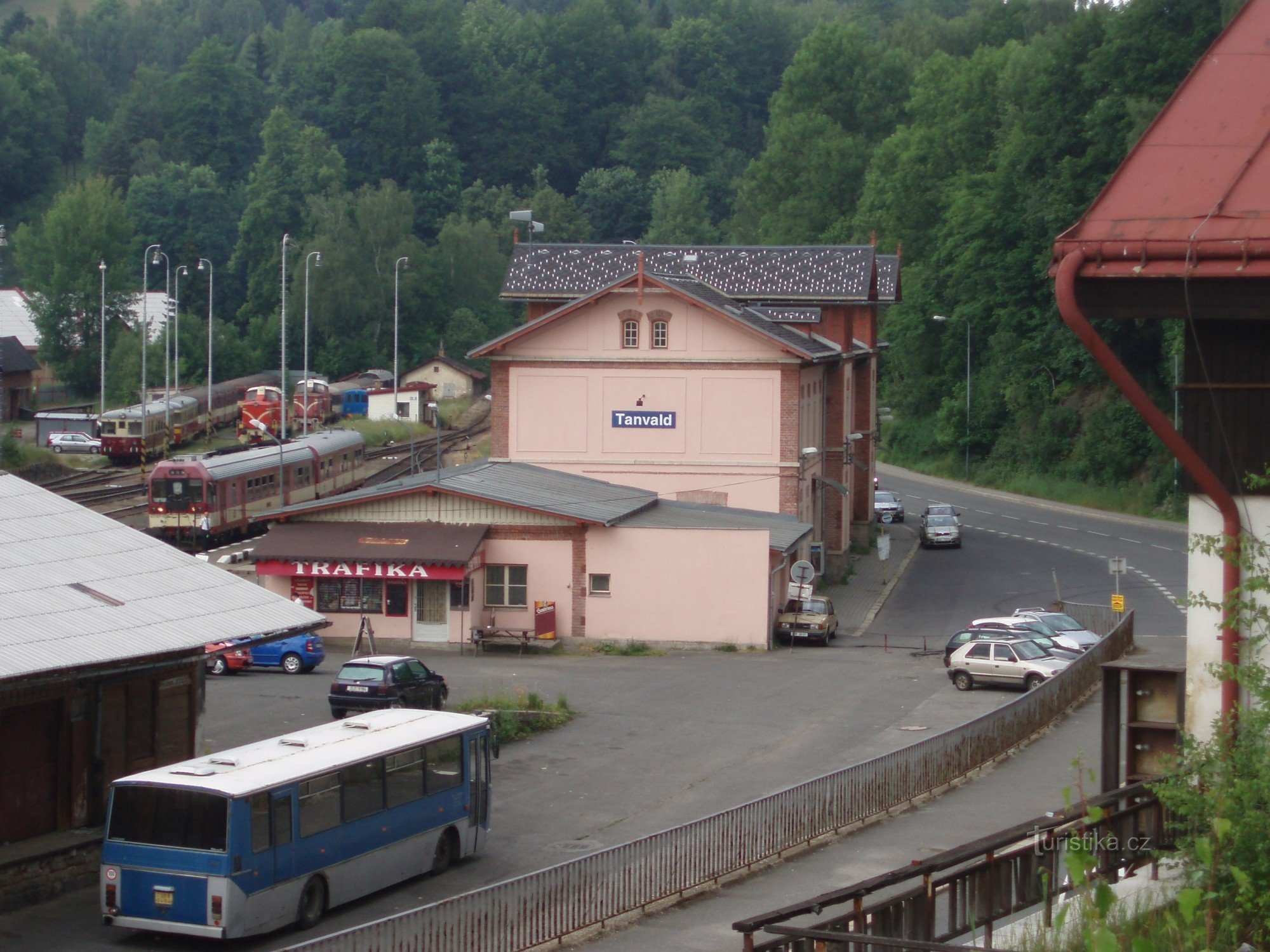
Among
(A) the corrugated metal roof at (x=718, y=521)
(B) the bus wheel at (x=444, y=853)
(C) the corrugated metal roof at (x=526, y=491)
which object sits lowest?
(B) the bus wheel at (x=444, y=853)

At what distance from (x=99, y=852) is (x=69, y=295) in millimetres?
91082

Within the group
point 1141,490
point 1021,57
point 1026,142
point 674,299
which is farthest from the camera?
point 1021,57

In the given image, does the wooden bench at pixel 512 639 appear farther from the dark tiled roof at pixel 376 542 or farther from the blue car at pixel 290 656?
the blue car at pixel 290 656

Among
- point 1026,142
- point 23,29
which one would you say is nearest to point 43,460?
point 1026,142

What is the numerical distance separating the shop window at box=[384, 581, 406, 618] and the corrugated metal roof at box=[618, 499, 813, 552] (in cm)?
605

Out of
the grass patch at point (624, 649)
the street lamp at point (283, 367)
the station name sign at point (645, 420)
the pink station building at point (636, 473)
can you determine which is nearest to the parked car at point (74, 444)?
the street lamp at point (283, 367)

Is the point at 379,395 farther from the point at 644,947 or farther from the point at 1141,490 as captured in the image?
the point at 644,947

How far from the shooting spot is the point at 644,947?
15000 mm

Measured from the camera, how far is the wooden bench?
38875 millimetres

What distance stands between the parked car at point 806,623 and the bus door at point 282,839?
25869 mm

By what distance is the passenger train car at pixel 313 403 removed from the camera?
84500 mm

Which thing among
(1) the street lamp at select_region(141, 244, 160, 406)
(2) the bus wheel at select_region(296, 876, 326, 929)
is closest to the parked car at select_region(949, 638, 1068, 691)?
(2) the bus wheel at select_region(296, 876, 326, 929)

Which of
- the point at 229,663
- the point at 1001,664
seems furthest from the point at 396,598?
the point at 1001,664

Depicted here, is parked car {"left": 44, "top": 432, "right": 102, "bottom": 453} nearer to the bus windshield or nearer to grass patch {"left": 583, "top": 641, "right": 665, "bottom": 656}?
grass patch {"left": 583, "top": 641, "right": 665, "bottom": 656}
